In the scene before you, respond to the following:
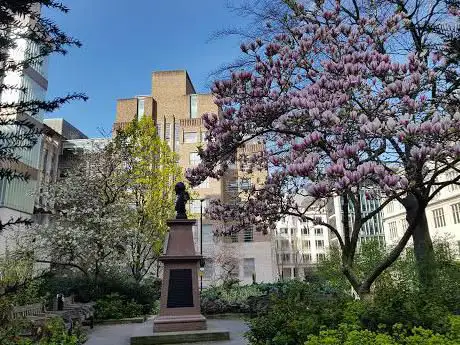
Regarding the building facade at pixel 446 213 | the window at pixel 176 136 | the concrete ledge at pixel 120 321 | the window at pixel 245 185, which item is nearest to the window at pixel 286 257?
the building facade at pixel 446 213

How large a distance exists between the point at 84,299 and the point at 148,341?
32.2ft

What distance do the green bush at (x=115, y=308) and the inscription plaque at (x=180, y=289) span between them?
6.28 meters

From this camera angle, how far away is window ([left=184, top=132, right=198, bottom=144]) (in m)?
46.4

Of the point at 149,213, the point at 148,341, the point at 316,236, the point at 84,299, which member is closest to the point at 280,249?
the point at 316,236

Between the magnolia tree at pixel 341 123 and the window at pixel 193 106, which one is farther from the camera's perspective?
the window at pixel 193 106

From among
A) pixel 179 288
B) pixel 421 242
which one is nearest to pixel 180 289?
pixel 179 288

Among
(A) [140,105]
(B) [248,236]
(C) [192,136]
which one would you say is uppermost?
(A) [140,105]

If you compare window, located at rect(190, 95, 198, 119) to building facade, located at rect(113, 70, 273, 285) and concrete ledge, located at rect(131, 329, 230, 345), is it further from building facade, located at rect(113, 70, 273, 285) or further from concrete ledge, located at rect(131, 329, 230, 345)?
concrete ledge, located at rect(131, 329, 230, 345)

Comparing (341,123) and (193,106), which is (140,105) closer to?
(193,106)

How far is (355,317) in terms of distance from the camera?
259 inches

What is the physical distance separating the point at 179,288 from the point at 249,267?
32922 mm

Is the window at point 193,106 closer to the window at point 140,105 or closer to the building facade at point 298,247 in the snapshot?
the window at point 140,105

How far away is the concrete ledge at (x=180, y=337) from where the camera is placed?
33.6 feet

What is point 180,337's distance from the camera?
34.3 ft
